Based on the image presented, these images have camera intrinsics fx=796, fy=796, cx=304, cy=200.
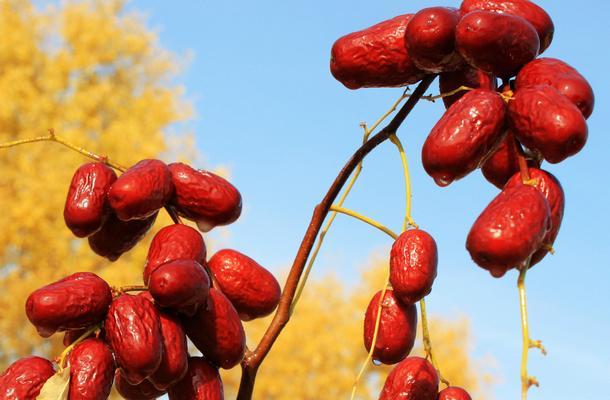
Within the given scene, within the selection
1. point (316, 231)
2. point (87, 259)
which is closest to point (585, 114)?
point (316, 231)

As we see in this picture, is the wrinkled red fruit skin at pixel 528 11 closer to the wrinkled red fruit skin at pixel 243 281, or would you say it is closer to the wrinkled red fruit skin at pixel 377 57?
the wrinkled red fruit skin at pixel 377 57

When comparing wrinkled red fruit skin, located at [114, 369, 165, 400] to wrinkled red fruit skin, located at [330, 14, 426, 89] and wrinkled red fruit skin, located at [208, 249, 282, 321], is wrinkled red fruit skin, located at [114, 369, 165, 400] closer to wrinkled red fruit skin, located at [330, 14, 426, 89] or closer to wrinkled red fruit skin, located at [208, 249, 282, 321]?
wrinkled red fruit skin, located at [208, 249, 282, 321]

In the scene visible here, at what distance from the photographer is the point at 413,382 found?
968 millimetres

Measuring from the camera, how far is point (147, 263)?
1.02m

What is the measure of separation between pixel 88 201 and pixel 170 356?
247 millimetres

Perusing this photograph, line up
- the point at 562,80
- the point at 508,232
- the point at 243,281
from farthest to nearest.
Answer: the point at 243,281 < the point at 562,80 < the point at 508,232

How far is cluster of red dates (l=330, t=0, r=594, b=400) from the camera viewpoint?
0.75m

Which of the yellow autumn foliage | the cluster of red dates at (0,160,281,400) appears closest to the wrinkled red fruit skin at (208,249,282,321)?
the cluster of red dates at (0,160,281,400)

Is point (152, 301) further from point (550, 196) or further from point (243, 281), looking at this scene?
point (550, 196)

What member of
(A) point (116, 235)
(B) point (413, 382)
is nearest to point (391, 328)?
(B) point (413, 382)

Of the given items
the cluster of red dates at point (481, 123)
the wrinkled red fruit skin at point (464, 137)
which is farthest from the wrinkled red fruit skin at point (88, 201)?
the wrinkled red fruit skin at point (464, 137)

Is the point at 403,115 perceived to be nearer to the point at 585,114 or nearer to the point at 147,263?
the point at 585,114

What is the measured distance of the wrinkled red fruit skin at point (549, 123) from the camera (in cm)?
78

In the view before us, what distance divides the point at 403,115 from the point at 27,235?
24.7ft
